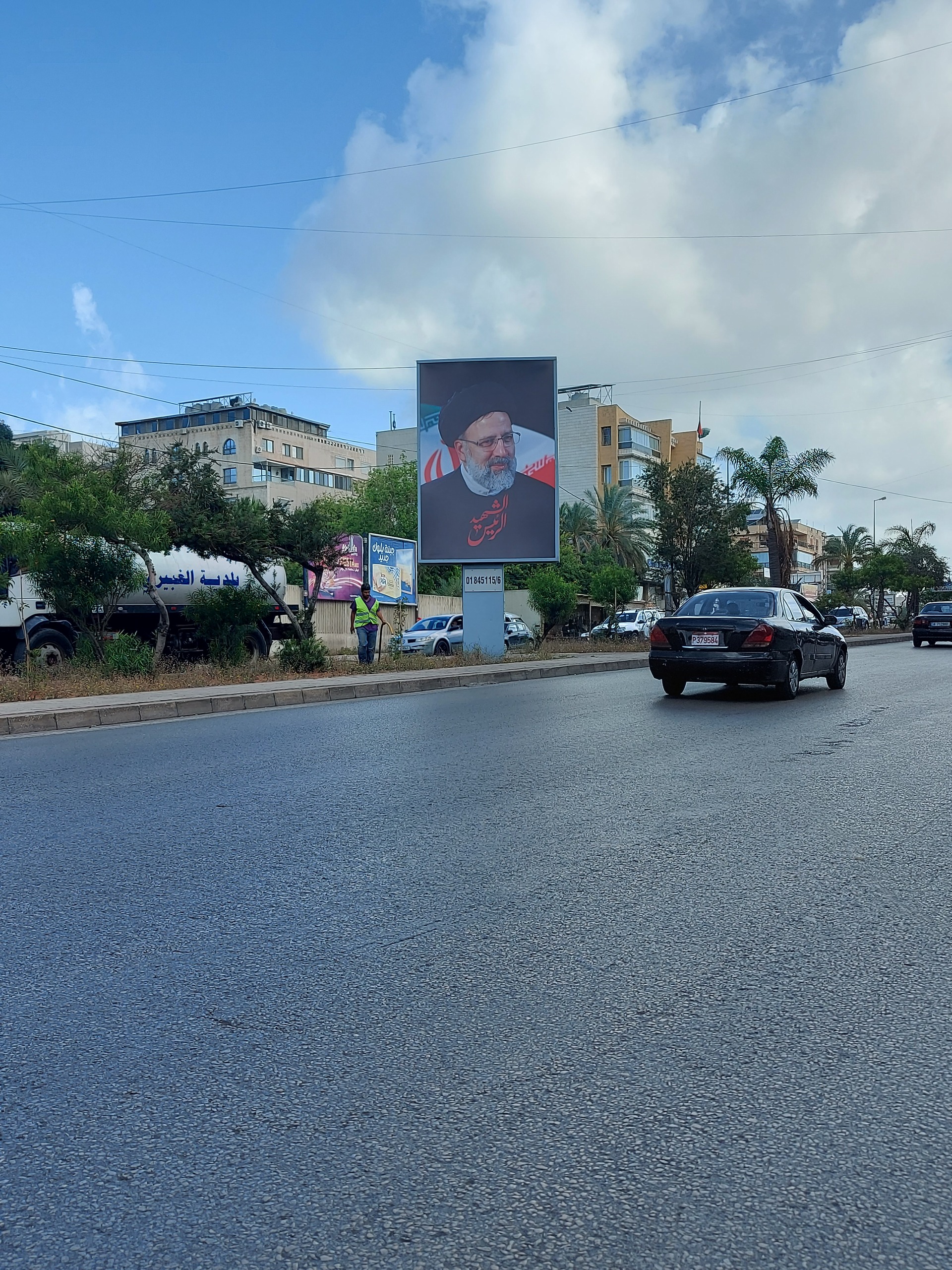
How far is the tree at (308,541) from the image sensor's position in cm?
2169

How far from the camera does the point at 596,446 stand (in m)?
77.0

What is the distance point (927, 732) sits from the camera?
10.3 m

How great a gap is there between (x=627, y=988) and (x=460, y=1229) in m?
1.46

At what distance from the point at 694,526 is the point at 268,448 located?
2110 inches

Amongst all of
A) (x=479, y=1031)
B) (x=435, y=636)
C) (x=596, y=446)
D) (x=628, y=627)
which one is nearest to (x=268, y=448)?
(x=596, y=446)

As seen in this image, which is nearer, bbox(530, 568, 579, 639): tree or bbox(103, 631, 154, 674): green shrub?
bbox(103, 631, 154, 674): green shrub

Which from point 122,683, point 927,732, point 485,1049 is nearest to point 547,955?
point 485,1049

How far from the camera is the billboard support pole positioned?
25984mm

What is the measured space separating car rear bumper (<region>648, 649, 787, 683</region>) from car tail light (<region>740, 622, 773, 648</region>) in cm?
10

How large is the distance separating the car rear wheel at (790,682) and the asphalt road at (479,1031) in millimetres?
6939

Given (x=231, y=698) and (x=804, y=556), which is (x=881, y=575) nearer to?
(x=231, y=698)

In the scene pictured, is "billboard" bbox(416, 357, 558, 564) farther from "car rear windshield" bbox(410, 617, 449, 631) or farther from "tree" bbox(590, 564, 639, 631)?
"tree" bbox(590, 564, 639, 631)

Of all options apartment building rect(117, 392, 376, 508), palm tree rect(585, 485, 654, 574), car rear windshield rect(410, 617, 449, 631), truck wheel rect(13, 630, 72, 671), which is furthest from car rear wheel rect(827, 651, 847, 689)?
apartment building rect(117, 392, 376, 508)

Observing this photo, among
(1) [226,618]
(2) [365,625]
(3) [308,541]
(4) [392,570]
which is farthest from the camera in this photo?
(4) [392,570]
